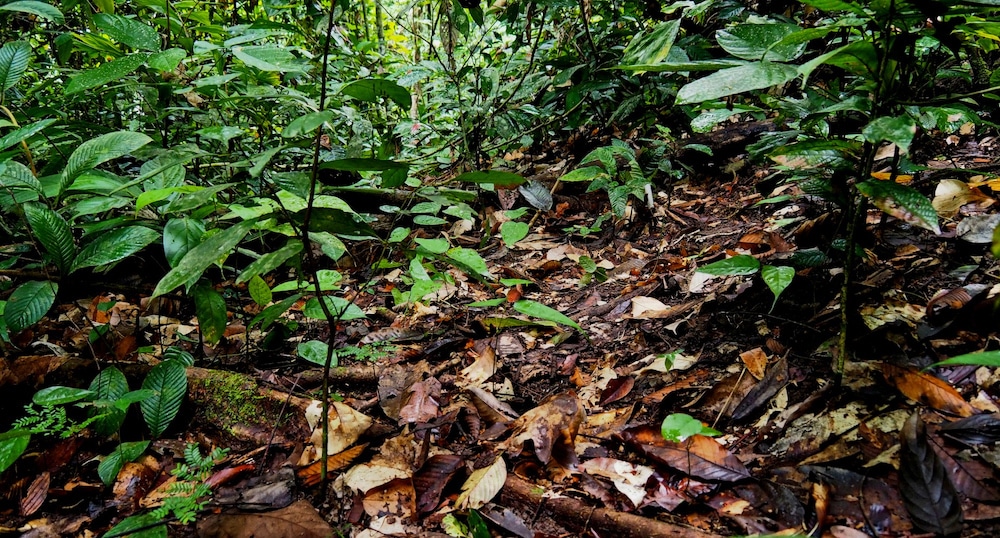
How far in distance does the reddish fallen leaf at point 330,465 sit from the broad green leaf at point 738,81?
4.28 feet

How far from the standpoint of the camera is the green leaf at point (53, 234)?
61.7 inches

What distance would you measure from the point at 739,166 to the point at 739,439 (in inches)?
110

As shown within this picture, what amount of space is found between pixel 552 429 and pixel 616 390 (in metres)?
0.37

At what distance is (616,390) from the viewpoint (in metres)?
1.84

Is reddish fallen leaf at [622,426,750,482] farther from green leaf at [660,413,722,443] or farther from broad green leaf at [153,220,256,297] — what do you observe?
broad green leaf at [153,220,256,297]

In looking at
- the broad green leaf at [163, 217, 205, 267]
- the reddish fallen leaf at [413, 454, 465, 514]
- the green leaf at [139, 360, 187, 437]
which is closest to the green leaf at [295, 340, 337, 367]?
the green leaf at [139, 360, 187, 437]

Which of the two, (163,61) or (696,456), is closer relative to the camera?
(696,456)

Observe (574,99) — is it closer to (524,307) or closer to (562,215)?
(562,215)

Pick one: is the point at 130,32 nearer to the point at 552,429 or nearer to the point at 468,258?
the point at 468,258

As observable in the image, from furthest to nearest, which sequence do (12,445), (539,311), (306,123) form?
(539,311)
(12,445)
(306,123)

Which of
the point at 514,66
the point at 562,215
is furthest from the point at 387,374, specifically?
the point at 514,66

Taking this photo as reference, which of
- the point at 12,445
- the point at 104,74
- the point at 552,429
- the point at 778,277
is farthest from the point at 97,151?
the point at 778,277

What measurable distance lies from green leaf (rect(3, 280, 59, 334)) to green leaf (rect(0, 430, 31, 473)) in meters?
0.36

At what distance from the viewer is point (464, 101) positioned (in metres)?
3.77
